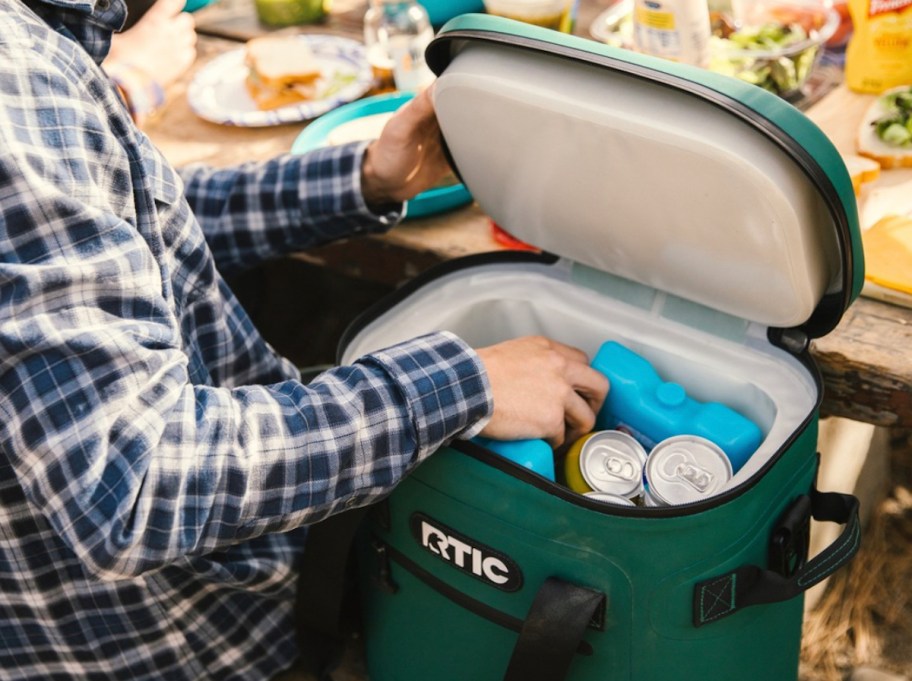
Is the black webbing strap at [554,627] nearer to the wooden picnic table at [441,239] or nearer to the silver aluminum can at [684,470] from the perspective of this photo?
the silver aluminum can at [684,470]

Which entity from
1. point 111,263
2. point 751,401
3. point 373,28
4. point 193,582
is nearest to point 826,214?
point 751,401

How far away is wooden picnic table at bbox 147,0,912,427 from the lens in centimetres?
102

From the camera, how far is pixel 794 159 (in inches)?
29.7

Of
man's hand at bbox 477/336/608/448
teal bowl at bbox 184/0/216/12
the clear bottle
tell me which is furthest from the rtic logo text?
teal bowl at bbox 184/0/216/12

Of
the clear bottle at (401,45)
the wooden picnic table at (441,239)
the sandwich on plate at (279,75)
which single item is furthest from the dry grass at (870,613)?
the sandwich on plate at (279,75)

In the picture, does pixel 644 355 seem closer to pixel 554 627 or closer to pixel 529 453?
pixel 529 453

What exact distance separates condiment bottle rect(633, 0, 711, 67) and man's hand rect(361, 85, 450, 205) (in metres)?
0.41

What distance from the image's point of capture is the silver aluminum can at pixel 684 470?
0.91 metres

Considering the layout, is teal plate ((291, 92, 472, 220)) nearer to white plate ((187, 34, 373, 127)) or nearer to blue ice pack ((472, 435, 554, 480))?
white plate ((187, 34, 373, 127))

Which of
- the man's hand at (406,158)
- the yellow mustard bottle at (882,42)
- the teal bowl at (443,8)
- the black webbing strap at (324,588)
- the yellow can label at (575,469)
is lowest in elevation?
A: the black webbing strap at (324,588)

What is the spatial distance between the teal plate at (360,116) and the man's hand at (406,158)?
8 cm

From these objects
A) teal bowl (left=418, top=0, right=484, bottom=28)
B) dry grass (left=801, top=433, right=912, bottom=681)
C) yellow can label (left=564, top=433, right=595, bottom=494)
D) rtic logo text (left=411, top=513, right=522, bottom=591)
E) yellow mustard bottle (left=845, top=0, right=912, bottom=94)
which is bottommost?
dry grass (left=801, top=433, right=912, bottom=681)

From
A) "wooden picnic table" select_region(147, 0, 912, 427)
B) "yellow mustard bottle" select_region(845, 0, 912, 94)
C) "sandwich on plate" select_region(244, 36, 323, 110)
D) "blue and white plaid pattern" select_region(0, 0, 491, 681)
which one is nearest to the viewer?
"blue and white plaid pattern" select_region(0, 0, 491, 681)

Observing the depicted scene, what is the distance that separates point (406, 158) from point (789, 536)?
616 mm
